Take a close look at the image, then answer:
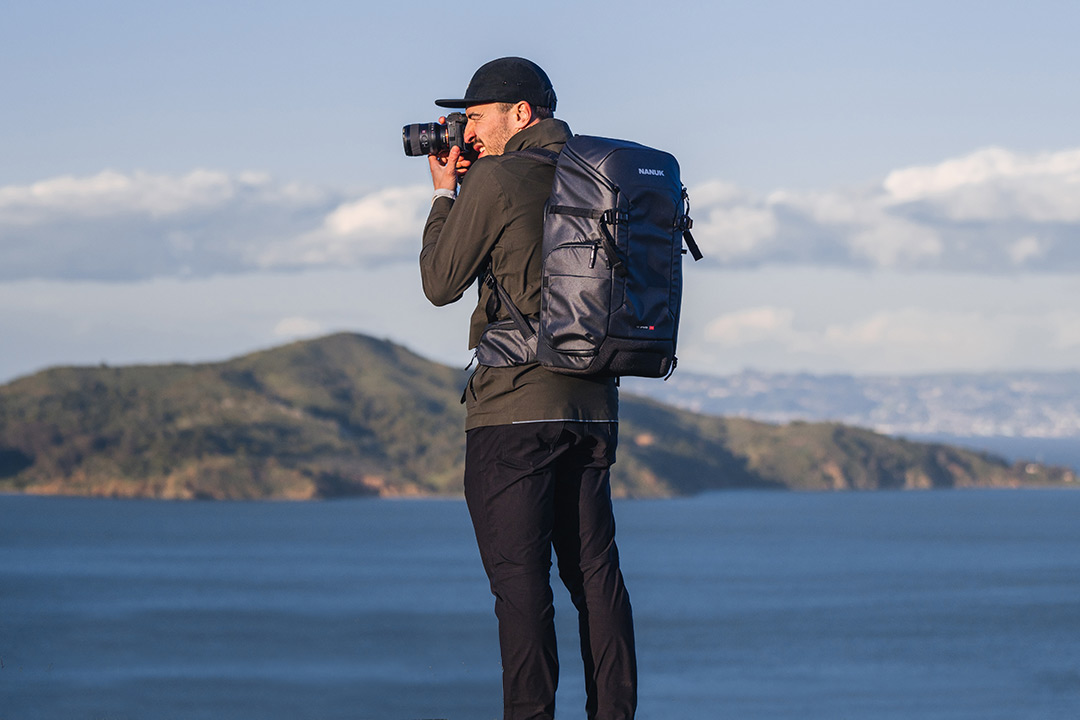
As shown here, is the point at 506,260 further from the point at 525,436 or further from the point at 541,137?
the point at 525,436

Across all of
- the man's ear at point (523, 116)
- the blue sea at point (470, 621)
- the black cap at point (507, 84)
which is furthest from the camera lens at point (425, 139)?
the blue sea at point (470, 621)

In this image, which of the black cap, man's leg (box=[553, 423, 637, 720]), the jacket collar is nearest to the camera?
the black cap

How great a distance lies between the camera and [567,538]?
4.23 meters

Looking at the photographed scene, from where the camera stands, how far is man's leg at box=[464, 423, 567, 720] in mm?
3998

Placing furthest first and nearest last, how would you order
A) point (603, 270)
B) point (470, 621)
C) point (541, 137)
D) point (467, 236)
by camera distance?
point (470, 621) < point (541, 137) < point (467, 236) < point (603, 270)

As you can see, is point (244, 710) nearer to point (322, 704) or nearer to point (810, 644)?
point (322, 704)

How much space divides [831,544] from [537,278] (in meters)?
163

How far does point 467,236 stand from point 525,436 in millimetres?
635

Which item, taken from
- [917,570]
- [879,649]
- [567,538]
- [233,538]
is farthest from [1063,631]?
[567,538]

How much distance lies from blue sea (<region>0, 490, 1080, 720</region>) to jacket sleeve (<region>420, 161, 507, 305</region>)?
6110 centimetres

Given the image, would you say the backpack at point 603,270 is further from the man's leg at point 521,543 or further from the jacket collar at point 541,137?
the man's leg at point 521,543

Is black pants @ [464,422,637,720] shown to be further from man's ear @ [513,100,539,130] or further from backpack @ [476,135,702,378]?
man's ear @ [513,100,539,130]

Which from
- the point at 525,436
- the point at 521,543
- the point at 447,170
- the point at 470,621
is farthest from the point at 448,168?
the point at 470,621

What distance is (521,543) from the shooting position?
4004mm
